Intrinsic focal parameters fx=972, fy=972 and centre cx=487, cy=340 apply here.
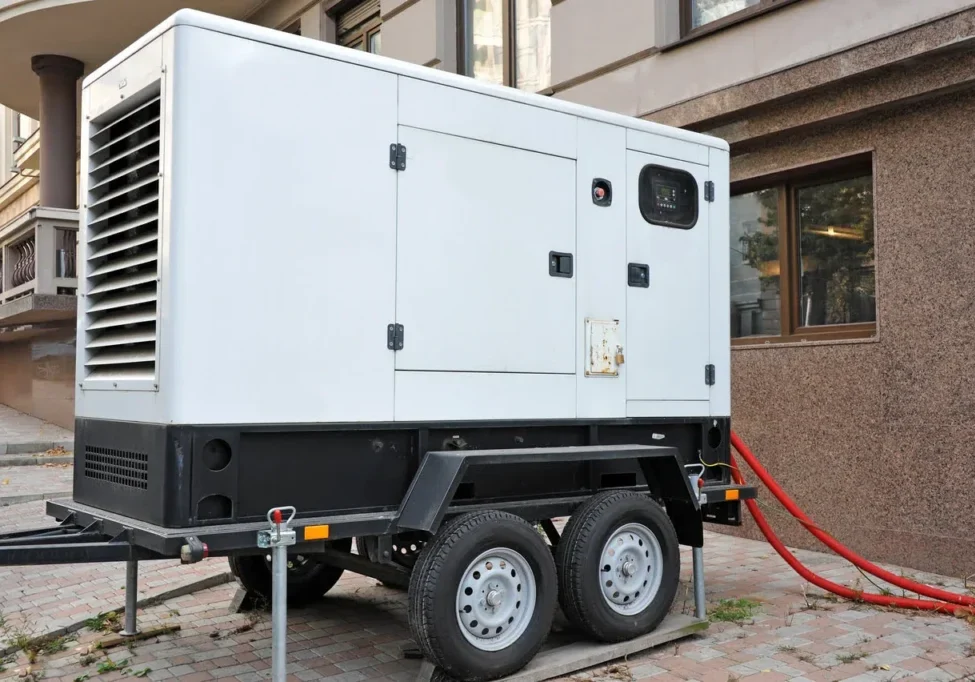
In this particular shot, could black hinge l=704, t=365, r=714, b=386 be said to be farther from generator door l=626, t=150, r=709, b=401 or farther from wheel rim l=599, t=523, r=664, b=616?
wheel rim l=599, t=523, r=664, b=616

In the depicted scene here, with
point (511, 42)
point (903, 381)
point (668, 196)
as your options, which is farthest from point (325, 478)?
point (511, 42)

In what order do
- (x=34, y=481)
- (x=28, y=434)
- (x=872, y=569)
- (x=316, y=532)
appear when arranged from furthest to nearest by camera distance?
(x=28, y=434) < (x=34, y=481) < (x=872, y=569) < (x=316, y=532)

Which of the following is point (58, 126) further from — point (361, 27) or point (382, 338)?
point (382, 338)

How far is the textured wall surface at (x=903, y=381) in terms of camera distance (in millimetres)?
7031

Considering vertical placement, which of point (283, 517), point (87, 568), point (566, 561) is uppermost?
point (283, 517)

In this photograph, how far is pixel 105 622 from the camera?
5898 millimetres

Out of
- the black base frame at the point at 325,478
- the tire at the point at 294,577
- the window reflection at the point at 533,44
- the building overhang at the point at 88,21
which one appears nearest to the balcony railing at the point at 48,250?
the building overhang at the point at 88,21

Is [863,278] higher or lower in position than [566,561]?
higher

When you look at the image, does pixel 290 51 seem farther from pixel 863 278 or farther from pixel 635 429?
pixel 863 278

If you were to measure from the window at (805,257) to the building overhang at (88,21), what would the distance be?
26.0ft

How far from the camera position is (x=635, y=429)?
582 cm

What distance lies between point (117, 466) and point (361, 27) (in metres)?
10.0

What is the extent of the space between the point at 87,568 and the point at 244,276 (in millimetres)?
4154

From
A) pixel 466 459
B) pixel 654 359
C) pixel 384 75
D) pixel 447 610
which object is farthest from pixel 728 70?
pixel 447 610
